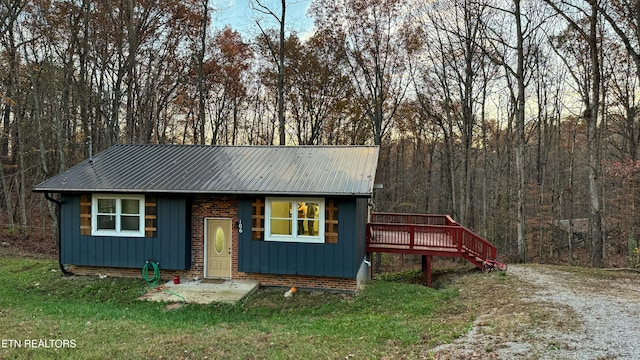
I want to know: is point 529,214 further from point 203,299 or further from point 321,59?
point 203,299

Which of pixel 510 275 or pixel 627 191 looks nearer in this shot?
pixel 510 275

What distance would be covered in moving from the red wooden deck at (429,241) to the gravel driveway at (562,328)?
2.29 m

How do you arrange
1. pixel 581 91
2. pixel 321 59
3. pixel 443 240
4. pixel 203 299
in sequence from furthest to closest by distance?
1. pixel 321 59
2. pixel 581 91
3. pixel 443 240
4. pixel 203 299

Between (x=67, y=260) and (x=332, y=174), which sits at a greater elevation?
(x=332, y=174)

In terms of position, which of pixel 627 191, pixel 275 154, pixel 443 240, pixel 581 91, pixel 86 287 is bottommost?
pixel 86 287

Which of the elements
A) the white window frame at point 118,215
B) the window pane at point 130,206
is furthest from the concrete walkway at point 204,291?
the window pane at point 130,206

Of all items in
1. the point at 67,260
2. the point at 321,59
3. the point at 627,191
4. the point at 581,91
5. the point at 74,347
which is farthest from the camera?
the point at 321,59

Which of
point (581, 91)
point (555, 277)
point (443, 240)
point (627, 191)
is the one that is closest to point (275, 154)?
point (443, 240)

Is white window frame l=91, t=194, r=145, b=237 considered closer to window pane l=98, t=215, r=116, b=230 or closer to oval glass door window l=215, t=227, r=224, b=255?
window pane l=98, t=215, r=116, b=230

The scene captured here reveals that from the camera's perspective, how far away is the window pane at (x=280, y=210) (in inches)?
404

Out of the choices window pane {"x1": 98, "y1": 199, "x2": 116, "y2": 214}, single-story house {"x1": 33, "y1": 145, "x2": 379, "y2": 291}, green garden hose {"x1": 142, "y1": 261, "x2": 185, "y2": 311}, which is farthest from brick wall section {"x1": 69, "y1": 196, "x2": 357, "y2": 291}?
window pane {"x1": 98, "y1": 199, "x2": 116, "y2": 214}

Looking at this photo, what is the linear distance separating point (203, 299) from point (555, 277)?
10.1 metres

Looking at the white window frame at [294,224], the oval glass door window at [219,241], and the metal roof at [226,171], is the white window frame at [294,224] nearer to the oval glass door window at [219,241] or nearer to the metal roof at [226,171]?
the metal roof at [226,171]

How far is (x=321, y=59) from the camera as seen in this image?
21938mm
